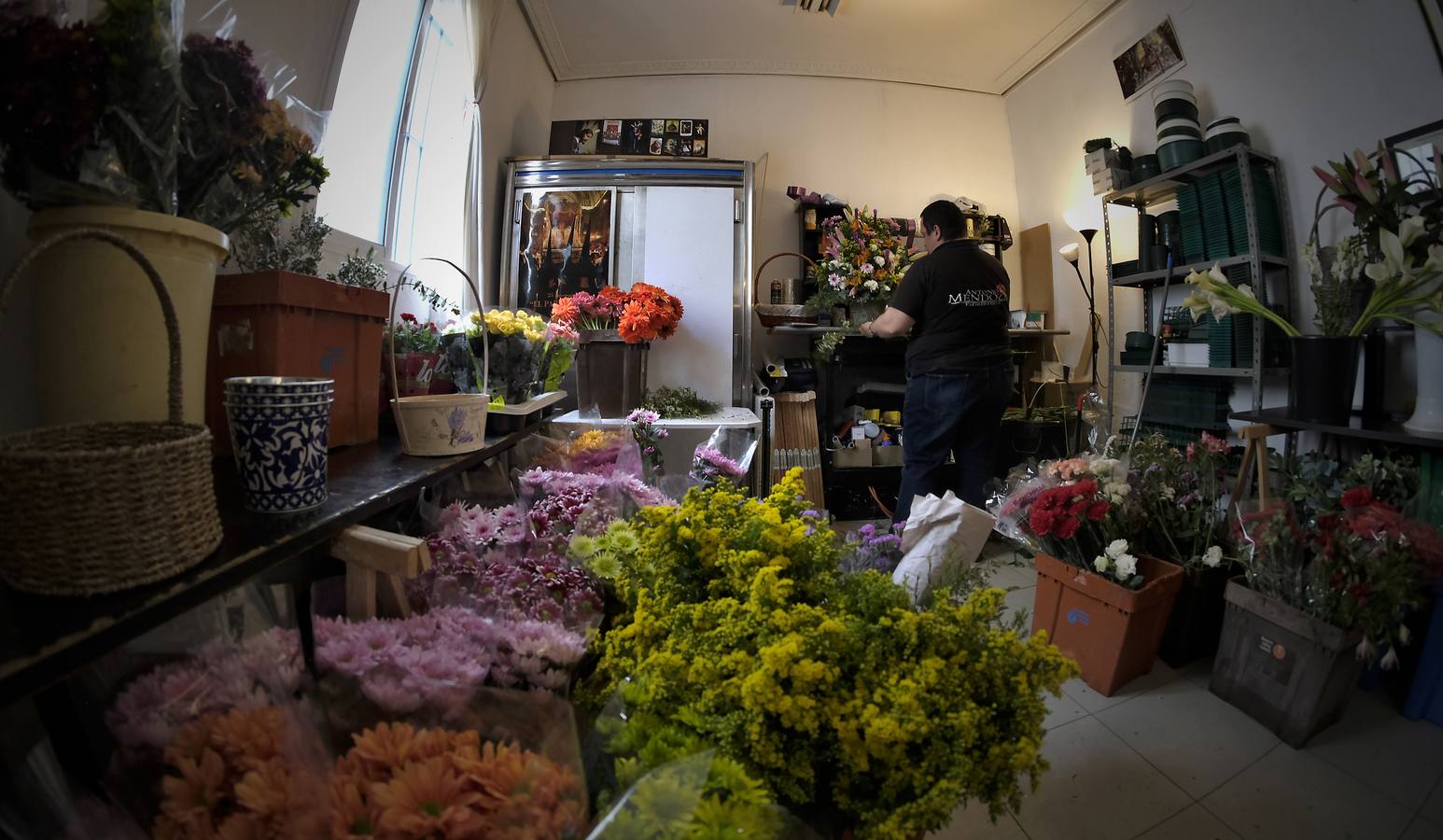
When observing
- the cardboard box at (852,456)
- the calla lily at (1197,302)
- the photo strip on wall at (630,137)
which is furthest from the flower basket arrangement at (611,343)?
the calla lily at (1197,302)

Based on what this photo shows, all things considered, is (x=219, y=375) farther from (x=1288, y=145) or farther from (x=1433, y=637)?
(x=1288, y=145)

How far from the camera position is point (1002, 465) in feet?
12.1

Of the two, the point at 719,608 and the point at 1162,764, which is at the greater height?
the point at 719,608

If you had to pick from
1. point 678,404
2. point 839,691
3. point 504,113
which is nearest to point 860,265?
point 678,404

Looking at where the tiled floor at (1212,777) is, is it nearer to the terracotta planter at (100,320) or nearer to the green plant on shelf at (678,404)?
the terracotta planter at (100,320)

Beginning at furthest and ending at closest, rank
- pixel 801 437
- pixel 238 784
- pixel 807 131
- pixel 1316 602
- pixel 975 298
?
pixel 807 131 < pixel 801 437 < pixel 975 298 < pixel 1316 602 < pixel 238 784

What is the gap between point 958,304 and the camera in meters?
2.46

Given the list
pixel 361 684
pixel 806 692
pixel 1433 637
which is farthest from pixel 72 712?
pixel 1433 637

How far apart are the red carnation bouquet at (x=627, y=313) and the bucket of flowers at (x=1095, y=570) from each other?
1.53 meters

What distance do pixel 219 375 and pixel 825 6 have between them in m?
3.77

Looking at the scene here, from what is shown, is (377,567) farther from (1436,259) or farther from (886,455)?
(886,455)

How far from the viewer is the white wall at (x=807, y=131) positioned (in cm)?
400

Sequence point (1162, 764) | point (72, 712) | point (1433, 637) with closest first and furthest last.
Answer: point (72, 712), point (1162, 764), point (1433, 637)

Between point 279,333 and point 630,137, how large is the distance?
2.86m
